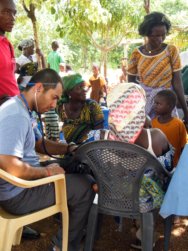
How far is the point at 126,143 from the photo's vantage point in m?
1.97

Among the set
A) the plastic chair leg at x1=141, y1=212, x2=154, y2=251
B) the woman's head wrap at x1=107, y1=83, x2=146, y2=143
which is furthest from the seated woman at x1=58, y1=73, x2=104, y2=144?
the plastic chair leg at x1=141, y1=212, x2=154, y2=251

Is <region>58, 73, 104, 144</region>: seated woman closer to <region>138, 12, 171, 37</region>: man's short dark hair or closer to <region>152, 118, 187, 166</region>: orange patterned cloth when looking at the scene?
<region>152, 118, 187, 166</region>: orange patterned cloth

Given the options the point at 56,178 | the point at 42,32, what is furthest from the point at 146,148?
the point at 42,32

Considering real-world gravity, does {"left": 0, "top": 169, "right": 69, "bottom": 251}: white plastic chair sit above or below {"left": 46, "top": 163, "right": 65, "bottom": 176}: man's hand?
below

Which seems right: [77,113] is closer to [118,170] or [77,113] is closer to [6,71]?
[6,71]

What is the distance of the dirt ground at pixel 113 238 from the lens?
2691 mm

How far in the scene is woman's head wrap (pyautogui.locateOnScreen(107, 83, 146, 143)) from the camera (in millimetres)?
2020

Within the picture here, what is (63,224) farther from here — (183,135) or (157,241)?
(183,135)

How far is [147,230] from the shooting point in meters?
2.08

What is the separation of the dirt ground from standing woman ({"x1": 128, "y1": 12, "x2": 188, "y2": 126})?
1090 mm

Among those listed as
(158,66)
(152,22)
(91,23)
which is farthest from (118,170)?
(91,23)

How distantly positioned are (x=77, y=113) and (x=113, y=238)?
45.8 inches

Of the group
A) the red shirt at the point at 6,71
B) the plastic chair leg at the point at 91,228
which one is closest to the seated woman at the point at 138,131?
the plastic chair leg at the point at 91,228

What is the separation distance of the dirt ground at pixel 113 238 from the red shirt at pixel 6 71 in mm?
1224
